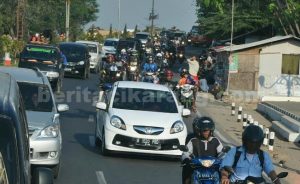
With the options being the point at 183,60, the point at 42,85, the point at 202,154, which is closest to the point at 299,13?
the point at 183,60

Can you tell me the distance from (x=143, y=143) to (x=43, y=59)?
18470 mm

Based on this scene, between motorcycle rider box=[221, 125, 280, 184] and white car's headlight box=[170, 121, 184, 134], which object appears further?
white car's headlight box=[170, 121, 184, 134]

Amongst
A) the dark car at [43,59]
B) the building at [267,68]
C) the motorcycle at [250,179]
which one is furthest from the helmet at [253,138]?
the building at [267,68]

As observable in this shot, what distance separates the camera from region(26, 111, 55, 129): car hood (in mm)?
13008

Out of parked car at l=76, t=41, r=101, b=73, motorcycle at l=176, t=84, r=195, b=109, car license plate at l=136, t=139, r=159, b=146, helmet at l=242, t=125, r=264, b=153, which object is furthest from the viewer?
parked car at l=76, t=41, r=101, b=73

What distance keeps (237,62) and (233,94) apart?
65.3 inches

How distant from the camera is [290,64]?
39.7 meters

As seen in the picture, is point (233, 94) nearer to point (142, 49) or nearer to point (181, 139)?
point (142, 49)

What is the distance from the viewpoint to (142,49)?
184ft

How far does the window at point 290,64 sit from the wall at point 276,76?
0.66 ft

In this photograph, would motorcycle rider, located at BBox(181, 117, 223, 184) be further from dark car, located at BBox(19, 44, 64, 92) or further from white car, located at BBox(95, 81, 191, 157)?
dark car, located at BBox(19, 44, 64, 92)

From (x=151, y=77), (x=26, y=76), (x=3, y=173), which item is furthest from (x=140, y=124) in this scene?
(x=151, y=77)

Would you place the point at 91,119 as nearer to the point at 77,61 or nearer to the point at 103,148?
the point at 103,148

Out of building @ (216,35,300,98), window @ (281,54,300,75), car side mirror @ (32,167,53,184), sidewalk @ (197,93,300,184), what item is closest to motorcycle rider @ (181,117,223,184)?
car side mirror @ (32,167,53,184)
